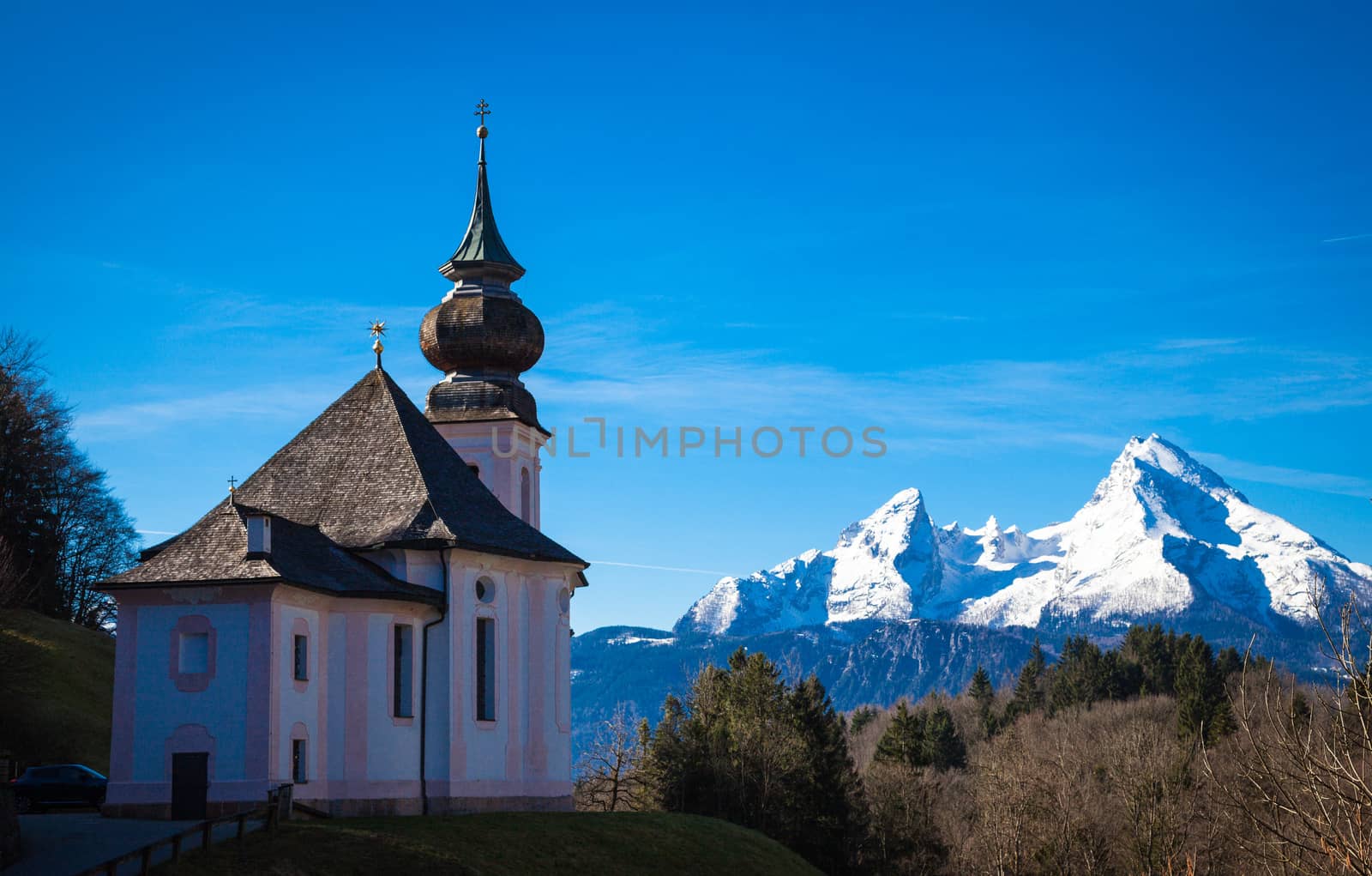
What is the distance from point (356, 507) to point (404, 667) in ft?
18.5

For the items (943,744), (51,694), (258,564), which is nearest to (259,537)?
(258,564)

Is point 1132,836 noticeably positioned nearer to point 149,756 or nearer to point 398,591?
point 398,591

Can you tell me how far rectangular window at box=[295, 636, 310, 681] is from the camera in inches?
1593

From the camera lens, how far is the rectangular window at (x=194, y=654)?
3916cm

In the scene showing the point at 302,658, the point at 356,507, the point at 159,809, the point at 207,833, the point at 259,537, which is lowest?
the point at 207,833

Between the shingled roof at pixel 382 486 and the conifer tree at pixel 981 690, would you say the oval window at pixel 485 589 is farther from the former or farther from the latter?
the conifer tree at pixel 981 690

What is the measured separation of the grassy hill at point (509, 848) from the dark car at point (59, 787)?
38.3ft

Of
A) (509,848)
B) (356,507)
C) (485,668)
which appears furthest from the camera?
(356,507)

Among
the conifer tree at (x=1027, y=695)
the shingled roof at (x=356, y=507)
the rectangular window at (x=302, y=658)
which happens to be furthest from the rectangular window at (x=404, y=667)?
the conifer tree at (x=1027, y=695)

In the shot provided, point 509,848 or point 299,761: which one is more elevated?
point 299,761

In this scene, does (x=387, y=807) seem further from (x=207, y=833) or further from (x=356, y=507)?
(x=207, y=833)

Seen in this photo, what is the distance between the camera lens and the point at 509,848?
121ft

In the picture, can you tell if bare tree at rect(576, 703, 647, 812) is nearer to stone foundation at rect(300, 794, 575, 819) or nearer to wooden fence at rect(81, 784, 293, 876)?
stone foundation at rect(300, 794, 575, 819)

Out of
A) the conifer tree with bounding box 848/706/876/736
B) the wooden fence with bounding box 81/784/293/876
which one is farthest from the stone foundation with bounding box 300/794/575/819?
the conifer tree with bounding box 848/706/876/736
